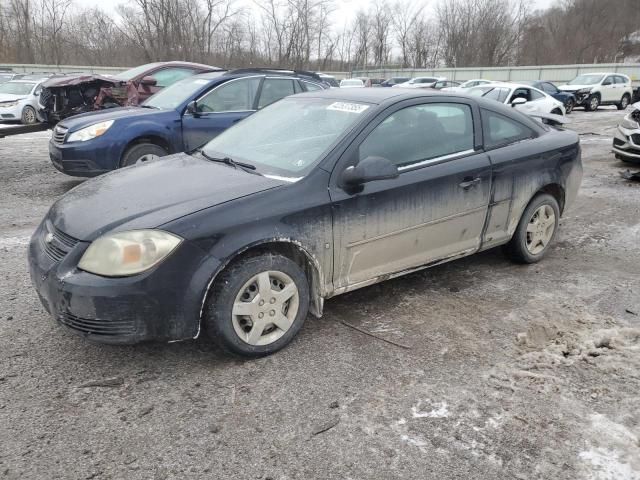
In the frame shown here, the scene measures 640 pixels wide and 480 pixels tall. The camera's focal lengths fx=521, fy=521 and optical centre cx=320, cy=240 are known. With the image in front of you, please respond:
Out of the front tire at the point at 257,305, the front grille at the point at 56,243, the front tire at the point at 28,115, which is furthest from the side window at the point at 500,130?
the front tire at the point at 28,115

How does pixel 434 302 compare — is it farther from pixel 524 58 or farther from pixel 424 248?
pixel 524 58

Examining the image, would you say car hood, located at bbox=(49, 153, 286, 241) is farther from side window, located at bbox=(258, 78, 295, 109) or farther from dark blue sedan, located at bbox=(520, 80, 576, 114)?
dark blue sedan, located at bbox=(520, 80, 576, 114)

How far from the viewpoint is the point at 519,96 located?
1547 centimetres

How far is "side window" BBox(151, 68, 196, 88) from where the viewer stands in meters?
11.0

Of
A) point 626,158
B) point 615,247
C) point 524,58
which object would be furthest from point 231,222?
point 524,58

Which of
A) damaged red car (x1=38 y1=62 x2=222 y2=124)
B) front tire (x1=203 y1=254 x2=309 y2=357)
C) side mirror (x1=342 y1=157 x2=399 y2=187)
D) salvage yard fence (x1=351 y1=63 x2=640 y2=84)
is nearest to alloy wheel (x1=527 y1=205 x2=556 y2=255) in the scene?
side mirror (x1=342 y1=157 x2=399 y2=187)

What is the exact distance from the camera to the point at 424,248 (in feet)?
12.3

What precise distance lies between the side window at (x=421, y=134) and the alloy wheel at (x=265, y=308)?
1.00 meters

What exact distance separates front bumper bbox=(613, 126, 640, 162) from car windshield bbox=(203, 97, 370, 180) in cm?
701

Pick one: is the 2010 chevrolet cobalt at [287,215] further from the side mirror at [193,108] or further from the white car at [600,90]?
the white car at [600,90]

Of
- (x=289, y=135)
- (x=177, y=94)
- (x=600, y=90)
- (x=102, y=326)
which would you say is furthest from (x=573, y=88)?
(x=102, y=326)

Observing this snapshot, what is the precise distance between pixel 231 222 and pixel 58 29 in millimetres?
50814

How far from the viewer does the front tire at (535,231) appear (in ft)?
14.7

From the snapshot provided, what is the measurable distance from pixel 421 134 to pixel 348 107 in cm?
56
